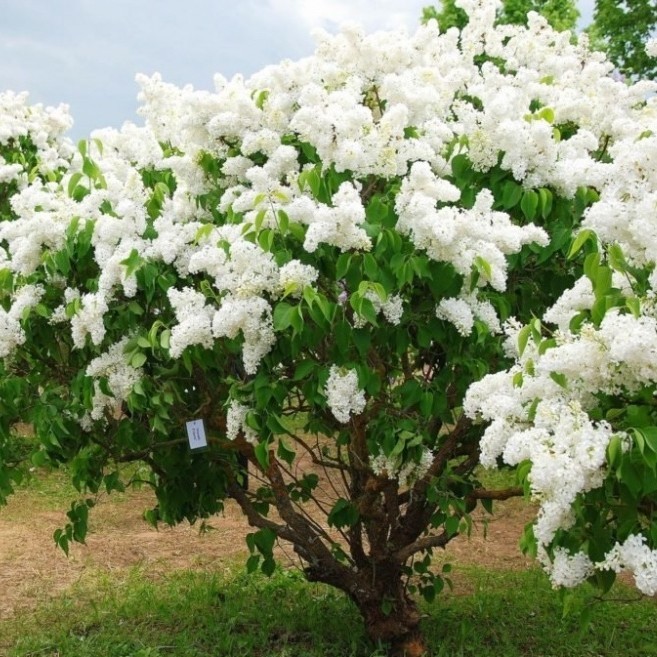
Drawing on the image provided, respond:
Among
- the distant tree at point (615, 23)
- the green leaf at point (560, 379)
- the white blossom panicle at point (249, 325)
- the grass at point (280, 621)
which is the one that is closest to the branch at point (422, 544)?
the grass at point (280, 621)

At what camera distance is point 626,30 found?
17531mm

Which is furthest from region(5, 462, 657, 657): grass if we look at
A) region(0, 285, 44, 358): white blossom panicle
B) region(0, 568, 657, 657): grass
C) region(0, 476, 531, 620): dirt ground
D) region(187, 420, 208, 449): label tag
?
region(0, 285, 44, 358): white blossom panicle

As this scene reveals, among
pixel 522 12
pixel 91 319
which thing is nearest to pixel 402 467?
pixel 91 319

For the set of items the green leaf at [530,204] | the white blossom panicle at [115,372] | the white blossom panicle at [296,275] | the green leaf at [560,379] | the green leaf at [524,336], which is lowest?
the green leaf at [560,379]

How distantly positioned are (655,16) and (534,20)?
494 inches

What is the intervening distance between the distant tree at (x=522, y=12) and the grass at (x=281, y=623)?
43.0ft

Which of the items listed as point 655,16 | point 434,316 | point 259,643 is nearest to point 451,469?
point 434,316

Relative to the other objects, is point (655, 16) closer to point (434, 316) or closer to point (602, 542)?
point (434, 316)

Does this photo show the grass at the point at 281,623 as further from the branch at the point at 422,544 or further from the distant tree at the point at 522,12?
the distant tree at the point at 522,12

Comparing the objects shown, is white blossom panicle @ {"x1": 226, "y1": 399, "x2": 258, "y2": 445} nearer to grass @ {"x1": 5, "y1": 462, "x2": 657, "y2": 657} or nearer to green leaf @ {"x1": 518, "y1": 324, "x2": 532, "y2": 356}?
green leaf @ {"x1": 518, "y1": 324, "x2": 532, "y2": 356}

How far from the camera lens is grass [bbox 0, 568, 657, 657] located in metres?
5.42

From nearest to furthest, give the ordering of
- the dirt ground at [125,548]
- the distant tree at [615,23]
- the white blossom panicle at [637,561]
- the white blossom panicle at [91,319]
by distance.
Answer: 1. the white blossom panicle at [637,561]
2. the white blossom panicle at [91,319]
3. the dirt ground at [125,548]
4. the distant tree at [615,23]

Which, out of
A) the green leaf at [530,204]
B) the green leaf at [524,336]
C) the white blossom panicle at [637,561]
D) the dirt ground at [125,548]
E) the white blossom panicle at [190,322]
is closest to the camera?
the white blossom panicle at [637,561]

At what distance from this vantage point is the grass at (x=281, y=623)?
542cm
